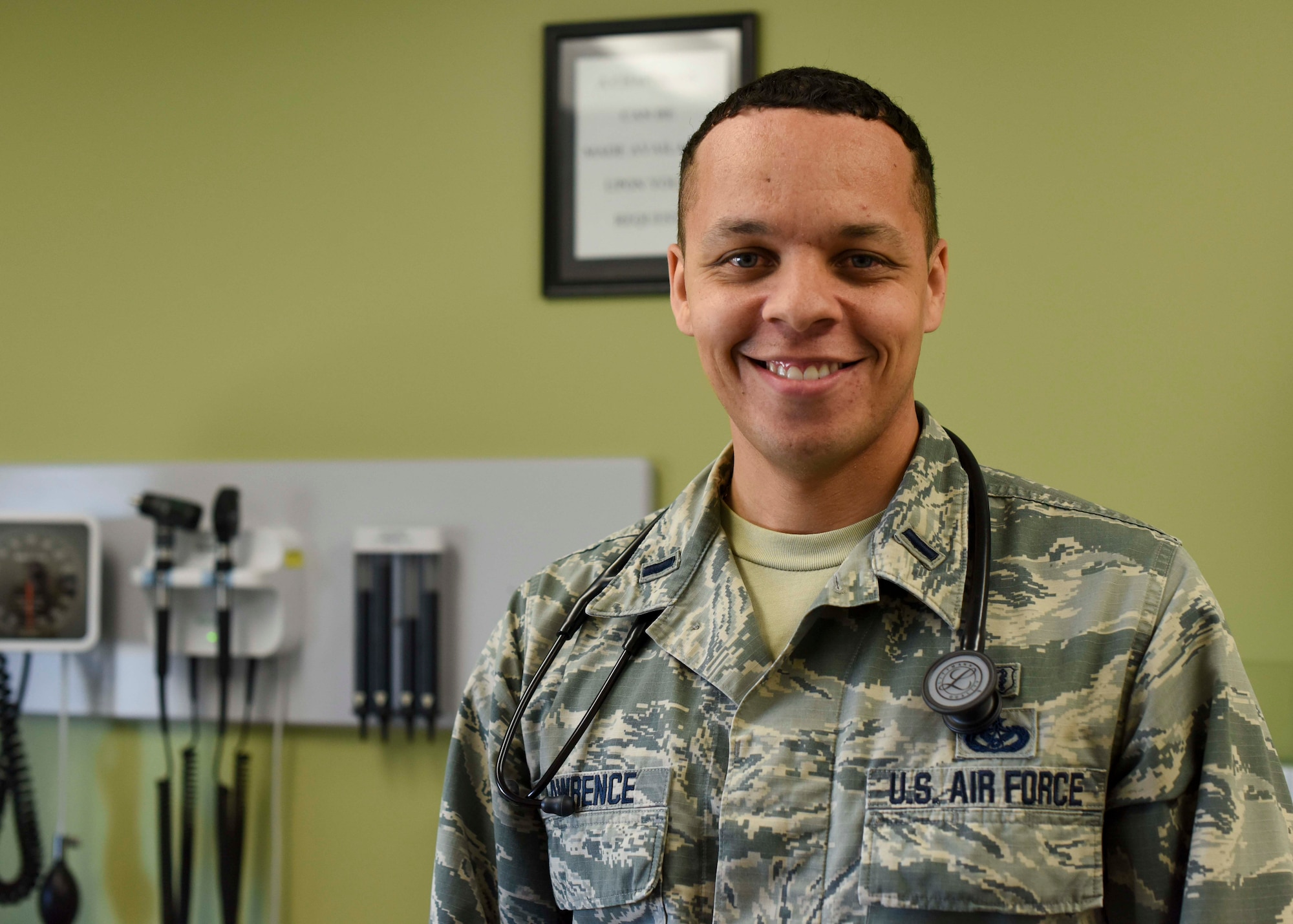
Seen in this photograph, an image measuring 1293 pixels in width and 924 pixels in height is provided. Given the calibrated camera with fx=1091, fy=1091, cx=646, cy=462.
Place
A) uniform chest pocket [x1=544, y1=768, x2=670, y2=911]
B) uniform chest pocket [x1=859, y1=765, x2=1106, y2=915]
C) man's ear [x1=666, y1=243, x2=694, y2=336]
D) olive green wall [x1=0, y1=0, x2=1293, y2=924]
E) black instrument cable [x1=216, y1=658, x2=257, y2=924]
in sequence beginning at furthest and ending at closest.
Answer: black instrument cable [x1=216, y1=658, x2=257, y2=924]
olive green wall [x1=0, y1=0, x2=1293, y2=924]
man's ear [x1=666, y1=243, x2=694, y2=336]
uniform chest pocket [x1=544, y1=768, x2=670, y2=911]
uniform chest pocket [x1=859, y1=765, x2=1106, y2=915]

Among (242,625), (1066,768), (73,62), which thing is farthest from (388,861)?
(73,62)

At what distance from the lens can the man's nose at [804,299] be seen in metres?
0.83

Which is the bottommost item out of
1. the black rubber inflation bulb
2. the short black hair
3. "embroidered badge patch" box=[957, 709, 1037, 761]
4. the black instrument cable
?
the black rubber inflation bulb

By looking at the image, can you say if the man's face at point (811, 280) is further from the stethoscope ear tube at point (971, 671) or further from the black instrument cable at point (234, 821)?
the black instrument cable at point (234, 821)

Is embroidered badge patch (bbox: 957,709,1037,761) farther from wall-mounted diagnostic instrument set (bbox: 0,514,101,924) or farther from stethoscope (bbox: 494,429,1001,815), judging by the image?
wall-mounted diagnostic instrument set (bbox: 0,514,101,924)

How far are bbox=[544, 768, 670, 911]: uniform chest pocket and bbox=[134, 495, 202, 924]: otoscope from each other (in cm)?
84

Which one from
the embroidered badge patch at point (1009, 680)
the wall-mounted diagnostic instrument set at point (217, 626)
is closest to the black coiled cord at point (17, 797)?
the wall-mounted diagnostic instrument set at point (217, 626)

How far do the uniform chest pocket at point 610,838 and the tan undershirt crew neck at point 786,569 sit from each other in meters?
0.15

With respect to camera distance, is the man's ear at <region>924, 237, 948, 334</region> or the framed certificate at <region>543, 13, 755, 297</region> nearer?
the man's ear at <region>924, 237, 948, 334</region>

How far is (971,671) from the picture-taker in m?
0.78

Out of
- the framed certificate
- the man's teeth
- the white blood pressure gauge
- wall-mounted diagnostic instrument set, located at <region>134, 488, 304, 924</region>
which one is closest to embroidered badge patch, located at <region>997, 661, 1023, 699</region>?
the man's teeth

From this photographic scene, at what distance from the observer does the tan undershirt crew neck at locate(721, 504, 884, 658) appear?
2.96 feet

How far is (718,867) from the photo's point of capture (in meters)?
0.83

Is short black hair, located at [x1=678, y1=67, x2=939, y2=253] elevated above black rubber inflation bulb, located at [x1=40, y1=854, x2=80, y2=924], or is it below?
above
